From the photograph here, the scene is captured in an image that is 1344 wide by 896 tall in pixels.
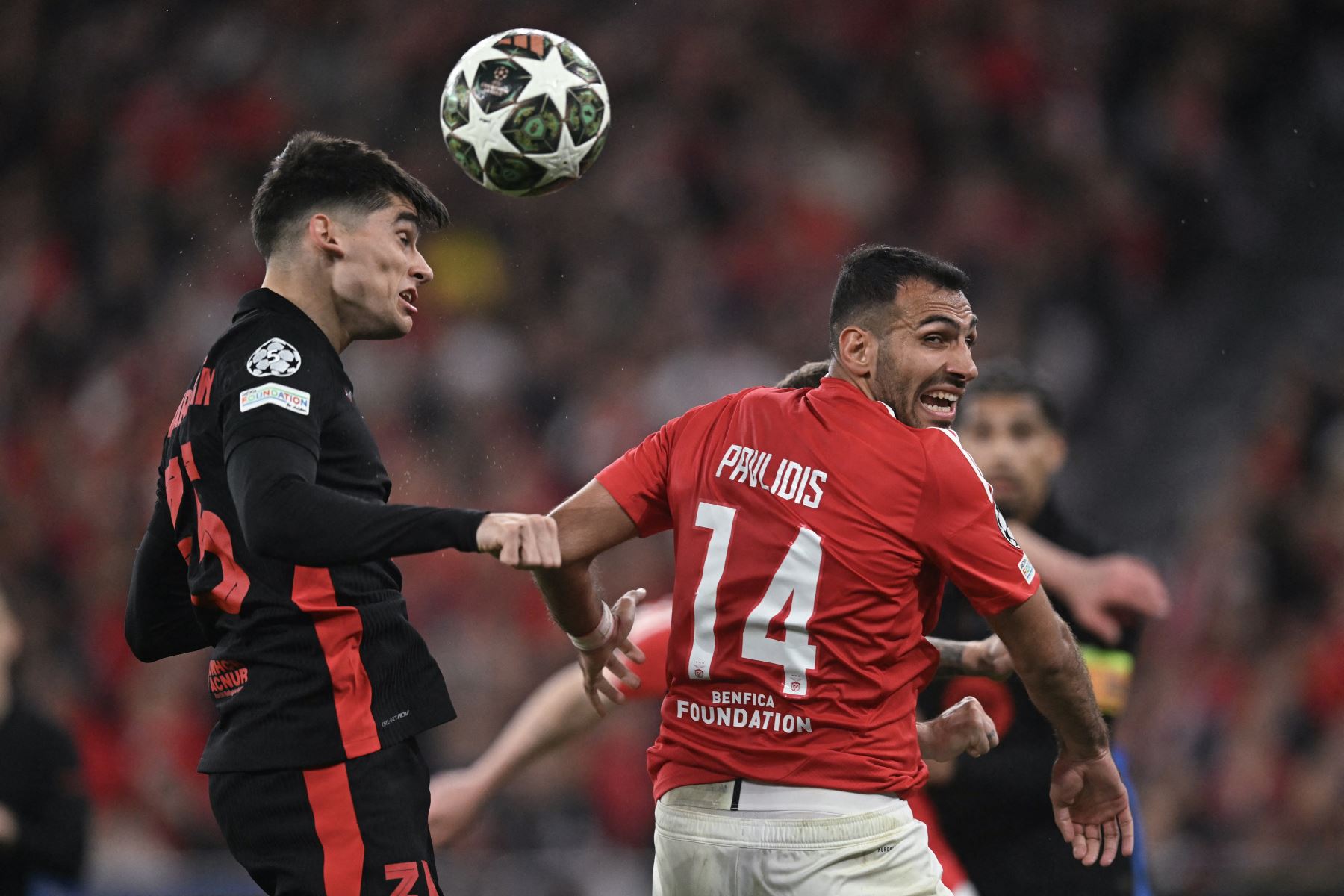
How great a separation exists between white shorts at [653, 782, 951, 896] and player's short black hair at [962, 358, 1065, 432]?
8.19 feet

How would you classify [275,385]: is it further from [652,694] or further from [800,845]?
[652,694]

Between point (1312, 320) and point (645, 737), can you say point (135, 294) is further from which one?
point (1312, 320)

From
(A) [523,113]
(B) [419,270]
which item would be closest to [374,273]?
(B) [419,270]

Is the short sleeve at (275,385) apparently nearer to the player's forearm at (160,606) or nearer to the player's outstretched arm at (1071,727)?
the player's forearm at (160,606)

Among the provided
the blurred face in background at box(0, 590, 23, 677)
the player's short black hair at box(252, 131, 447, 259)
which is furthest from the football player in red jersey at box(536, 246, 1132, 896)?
the blurred face in background at box(0, 590, 23, 677)

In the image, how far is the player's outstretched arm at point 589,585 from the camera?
12.4ft

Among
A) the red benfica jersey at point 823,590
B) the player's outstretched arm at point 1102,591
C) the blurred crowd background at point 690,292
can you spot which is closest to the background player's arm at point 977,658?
the red benfica jersey at point 823,590

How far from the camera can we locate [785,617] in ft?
11.4

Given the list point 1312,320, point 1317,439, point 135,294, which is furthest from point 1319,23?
point 135,294

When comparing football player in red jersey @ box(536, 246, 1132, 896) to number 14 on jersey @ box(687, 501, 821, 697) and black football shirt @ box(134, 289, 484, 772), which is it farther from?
black football shirt @ box(134, 289, 484, 772)

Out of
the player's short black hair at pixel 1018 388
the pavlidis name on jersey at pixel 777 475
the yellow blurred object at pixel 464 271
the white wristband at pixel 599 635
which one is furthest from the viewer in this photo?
the yellow blurred object at pixel 464 271

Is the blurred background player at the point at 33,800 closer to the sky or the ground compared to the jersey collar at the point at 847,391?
closer to the ground

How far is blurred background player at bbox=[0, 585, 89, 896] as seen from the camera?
18.4ft

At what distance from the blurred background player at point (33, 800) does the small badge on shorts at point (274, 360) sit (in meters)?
2.87
